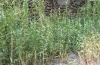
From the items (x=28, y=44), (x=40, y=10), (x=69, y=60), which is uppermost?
(x=40, y=10)

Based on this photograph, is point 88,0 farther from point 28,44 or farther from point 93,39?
point 28,44

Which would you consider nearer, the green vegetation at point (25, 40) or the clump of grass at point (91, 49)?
the green vegetation at point (25, 40)

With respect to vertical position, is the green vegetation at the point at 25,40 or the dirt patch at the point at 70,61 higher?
the green vegetation at the point at 25,40

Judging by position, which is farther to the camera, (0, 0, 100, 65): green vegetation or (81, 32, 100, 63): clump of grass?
(81, 32, 100, 63): clump of grass

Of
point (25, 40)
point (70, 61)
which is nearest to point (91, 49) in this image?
point (70, 61)

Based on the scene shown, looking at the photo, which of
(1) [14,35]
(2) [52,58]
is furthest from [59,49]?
(1) [14,35]

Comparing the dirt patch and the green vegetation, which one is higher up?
the green vegetation

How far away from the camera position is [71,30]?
487cm

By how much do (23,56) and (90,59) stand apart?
1.00 m

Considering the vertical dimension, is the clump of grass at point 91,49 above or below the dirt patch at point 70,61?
above

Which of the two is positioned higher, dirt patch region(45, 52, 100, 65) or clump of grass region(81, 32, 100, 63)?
clump of grass region(81, 32, 100, 63)

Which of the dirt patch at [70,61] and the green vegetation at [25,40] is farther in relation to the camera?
the dirt patch at [70,61]

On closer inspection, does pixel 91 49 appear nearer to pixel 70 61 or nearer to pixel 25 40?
pixel 70 61

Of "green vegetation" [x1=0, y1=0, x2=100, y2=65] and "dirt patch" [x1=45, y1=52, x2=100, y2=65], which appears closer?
"green vegetation" [x1=0, y1=0, x2=100, y2=65]
